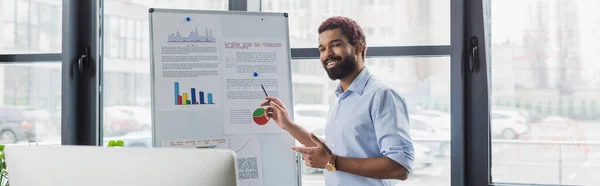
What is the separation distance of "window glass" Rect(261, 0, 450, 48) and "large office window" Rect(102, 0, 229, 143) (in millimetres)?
832

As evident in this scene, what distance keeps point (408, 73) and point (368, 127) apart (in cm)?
70

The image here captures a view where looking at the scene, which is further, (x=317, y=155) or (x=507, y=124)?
(x=507, y=124)

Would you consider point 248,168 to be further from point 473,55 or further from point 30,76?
point 30,76

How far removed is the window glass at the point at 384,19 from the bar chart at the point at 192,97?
0.68m

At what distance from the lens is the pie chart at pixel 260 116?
3.01 m

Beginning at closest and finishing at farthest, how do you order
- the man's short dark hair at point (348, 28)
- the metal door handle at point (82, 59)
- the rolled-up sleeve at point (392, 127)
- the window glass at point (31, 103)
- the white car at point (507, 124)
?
the rolled-up sleeve at point (392, 127) → the man's short dark hair at point (348, 28) → the white car at point (507, 124) → the metal door handle at point (82, 59) → the window glass at point (31, 103)

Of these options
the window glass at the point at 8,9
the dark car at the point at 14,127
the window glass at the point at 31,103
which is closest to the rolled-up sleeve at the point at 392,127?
the window glass at the point at 31,103

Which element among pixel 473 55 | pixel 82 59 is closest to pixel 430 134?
pixel 473 55

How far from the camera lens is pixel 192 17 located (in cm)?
302

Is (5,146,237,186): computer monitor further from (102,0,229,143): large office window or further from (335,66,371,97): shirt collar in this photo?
(102,0,229,143): large office window

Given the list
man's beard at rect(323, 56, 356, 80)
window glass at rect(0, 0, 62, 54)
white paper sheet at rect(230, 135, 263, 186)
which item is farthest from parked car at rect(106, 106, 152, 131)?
man's beard at rect(323, 56, 356, 80)

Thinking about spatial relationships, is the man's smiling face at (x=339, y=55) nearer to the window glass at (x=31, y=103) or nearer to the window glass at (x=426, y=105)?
the window glass at (x=426, y=105)

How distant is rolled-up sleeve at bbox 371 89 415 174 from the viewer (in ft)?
8.34

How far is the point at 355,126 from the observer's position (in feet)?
8.72
